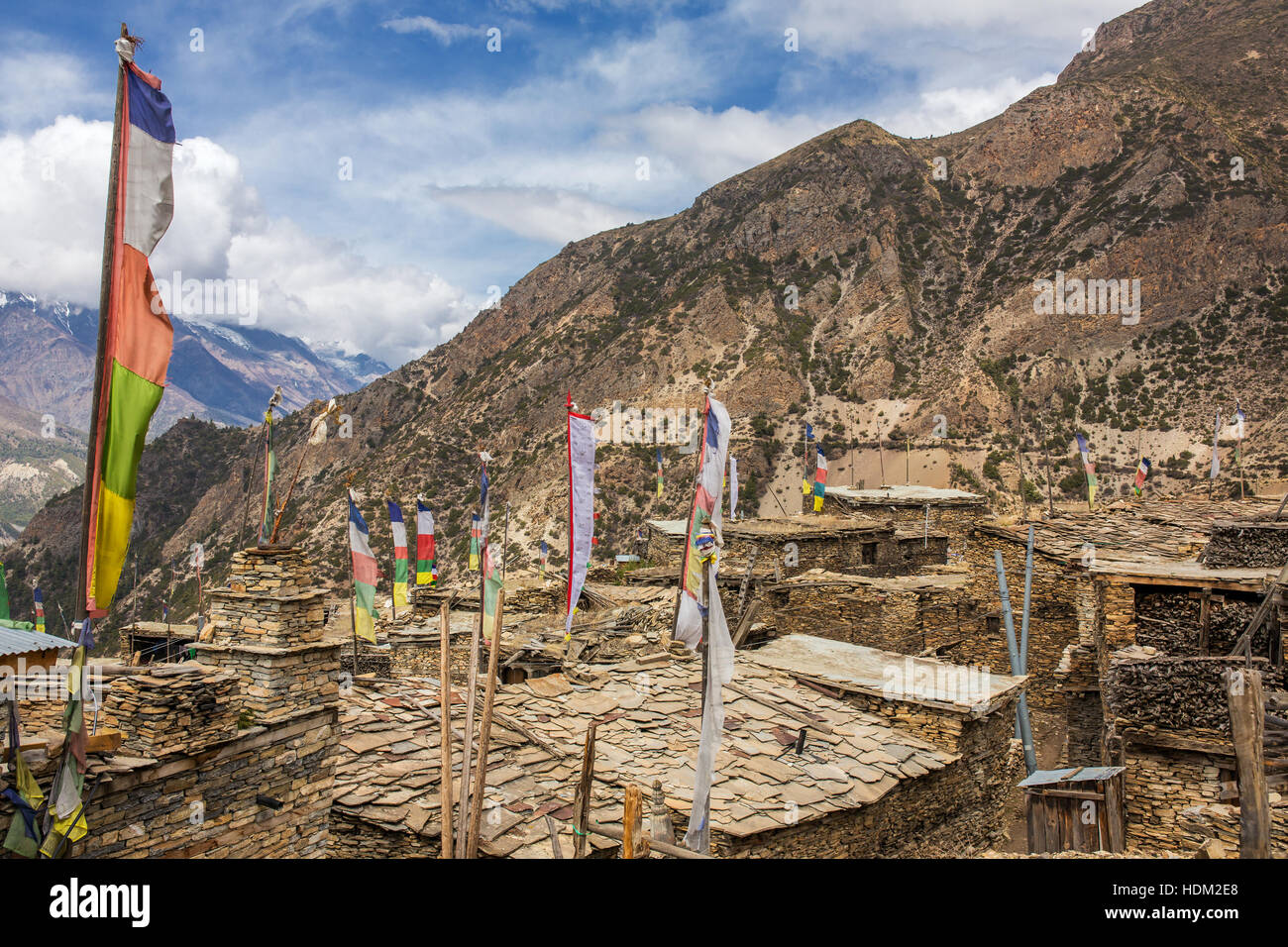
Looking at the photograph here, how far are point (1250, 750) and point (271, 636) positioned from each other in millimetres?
9076

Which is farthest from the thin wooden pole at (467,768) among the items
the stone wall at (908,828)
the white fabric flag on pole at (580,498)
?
the stone wall at (908,828)

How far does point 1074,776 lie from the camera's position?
397 inches

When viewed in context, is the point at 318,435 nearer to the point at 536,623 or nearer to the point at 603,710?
the point at 603,710

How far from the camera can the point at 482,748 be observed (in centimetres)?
777

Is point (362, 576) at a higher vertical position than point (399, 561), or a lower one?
higher

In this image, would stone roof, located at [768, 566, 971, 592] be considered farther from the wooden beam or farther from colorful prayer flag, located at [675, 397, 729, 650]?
the wooden beam

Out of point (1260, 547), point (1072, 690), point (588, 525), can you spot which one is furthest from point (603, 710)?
point (1260, 547)

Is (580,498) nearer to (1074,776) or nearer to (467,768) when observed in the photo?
(467,768)

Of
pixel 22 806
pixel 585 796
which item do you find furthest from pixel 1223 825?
pixel 22 806

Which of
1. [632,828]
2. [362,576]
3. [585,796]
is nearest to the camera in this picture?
[632,828]

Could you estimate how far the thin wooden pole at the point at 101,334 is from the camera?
5.44 meters

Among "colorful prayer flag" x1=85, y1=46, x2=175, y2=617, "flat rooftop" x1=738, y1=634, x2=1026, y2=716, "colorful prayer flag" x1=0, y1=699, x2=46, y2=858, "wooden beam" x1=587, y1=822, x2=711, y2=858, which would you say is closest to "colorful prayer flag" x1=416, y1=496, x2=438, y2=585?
"flat rooftop" x1=738, y1=634, x2=1026, y2=716
